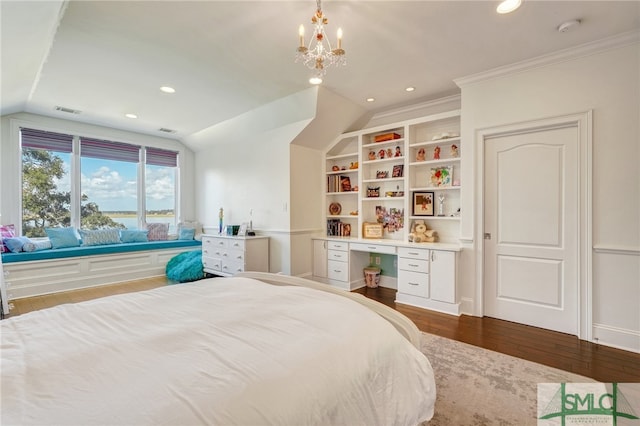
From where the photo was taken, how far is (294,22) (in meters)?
2.28

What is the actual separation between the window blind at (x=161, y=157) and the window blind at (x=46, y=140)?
47.7 inches

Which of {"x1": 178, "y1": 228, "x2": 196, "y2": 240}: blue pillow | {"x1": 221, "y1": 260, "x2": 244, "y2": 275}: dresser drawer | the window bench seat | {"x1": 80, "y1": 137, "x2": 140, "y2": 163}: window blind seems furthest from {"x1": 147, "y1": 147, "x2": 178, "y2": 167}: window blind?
{"x1": 221, "y1": 260, "x2": 244, "y2": 275}: dresser drawer

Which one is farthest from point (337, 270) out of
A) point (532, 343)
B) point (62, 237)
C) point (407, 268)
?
point (62, 237)

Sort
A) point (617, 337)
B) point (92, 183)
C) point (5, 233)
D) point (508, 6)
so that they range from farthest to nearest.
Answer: point (92, 183), point (5, 233), point (617, 337), point (508, 6)

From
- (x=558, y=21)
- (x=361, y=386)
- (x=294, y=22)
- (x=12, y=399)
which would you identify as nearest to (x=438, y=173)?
(x=558, y=21)

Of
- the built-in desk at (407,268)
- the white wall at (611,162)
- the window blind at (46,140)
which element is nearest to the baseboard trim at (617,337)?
the white wall at (611,162)

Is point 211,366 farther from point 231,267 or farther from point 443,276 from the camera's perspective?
point 231,267

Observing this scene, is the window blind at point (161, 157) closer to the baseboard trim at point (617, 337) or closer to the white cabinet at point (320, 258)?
the white cabinet at point (320, 258)

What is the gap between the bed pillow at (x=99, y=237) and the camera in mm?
4675

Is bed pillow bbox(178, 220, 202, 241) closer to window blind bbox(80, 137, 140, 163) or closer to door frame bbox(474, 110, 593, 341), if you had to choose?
window blind bbox(80, 137, 140, 163)

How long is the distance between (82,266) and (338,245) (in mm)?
3907

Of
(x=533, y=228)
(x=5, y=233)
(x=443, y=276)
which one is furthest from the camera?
(x=5, y=233)

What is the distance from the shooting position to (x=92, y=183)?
5.06 metres

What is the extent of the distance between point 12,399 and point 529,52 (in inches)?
155
